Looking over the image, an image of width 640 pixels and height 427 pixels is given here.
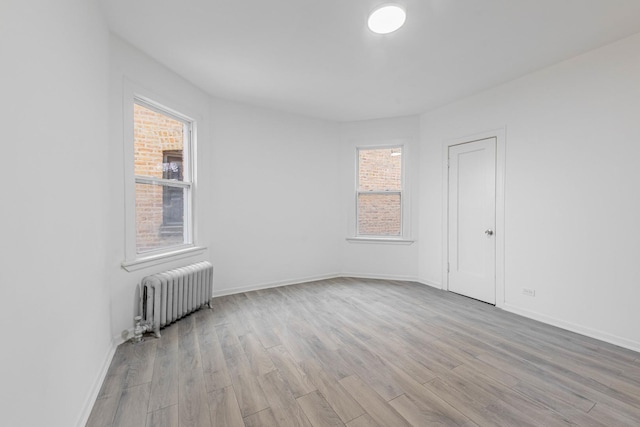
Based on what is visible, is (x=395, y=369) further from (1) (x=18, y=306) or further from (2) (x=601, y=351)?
(1) (x=18, y=306)

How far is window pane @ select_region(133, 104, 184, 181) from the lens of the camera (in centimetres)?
275

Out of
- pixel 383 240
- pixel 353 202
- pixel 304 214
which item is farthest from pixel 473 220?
pixel 304 214

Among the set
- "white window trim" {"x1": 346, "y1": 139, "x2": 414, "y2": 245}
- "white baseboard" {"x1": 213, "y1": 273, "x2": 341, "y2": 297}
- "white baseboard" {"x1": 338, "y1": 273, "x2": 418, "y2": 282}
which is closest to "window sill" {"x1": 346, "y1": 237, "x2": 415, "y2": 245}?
"white window trim" {"x1": 346, "y1": 139, "x2": 414, "y2": 245}

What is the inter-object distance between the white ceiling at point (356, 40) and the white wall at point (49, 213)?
2.10ft

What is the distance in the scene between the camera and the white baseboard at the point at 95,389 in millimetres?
1557

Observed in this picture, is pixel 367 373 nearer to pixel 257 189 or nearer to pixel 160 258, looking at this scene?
pixel 160 258

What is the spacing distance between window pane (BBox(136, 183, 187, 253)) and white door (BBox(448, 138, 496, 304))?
362 cm

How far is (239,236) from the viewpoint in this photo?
12.9 feet

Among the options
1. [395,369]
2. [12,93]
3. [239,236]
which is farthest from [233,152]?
[395,369]

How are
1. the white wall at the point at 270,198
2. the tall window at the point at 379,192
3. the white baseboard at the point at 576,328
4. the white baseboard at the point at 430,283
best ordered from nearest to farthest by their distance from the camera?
the white baseboard at the point at 576,328 < the white wall at the point at 270,198 < the white baseboard at the point at 430,283 < the tall window at the point at 379,192

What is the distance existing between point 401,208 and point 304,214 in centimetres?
161

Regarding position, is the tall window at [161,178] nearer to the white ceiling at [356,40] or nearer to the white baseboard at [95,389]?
the white ceiling at [356,40]

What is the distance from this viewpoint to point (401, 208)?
4.58 metres

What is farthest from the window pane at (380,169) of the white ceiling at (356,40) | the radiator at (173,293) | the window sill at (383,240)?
the radiator at (173,293)
